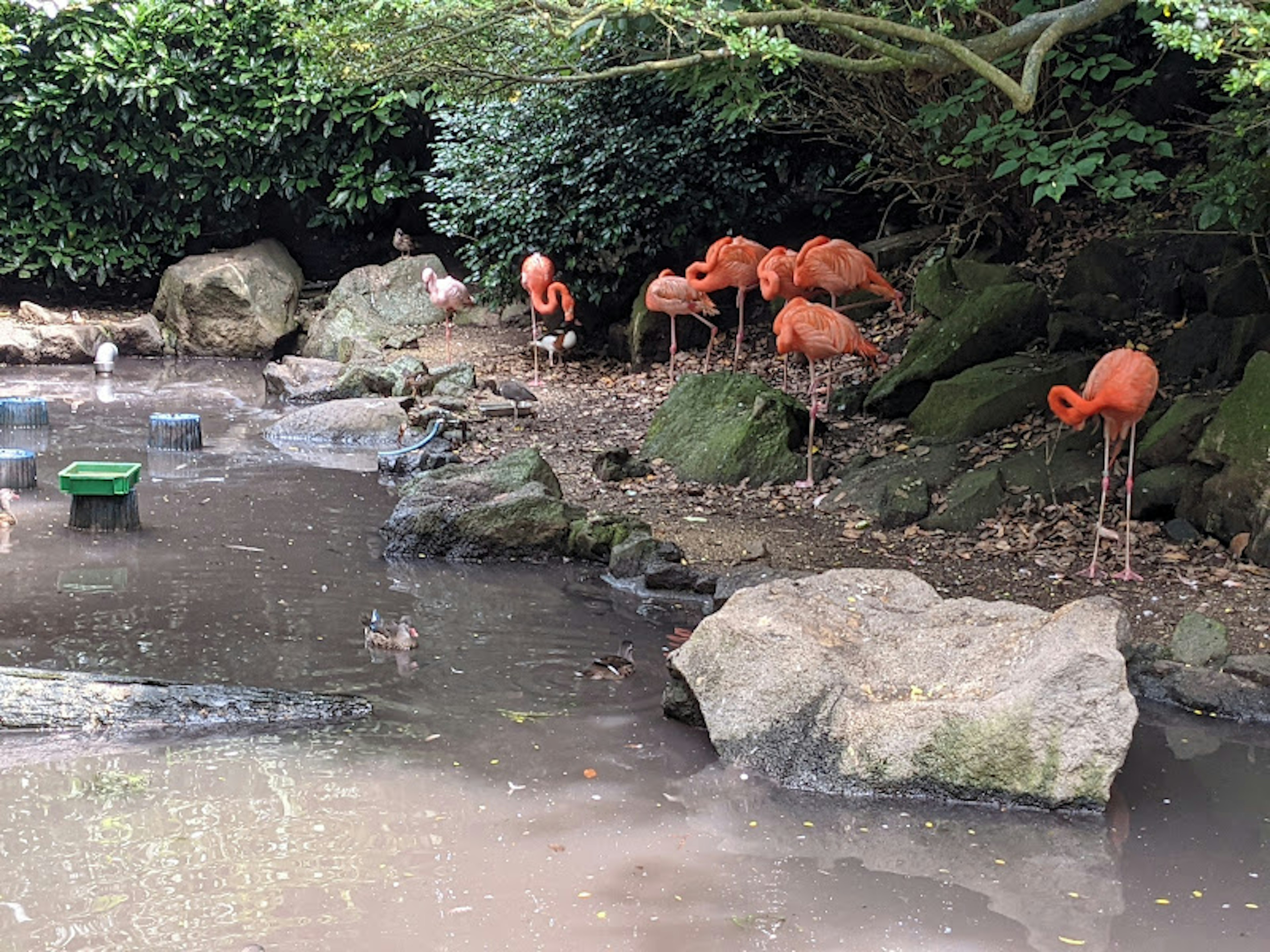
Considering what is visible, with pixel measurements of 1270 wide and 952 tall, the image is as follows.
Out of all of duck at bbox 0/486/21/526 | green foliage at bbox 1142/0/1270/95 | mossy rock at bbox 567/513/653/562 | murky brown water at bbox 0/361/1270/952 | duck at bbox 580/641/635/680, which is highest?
green foliage at bbox 1142/0/1270/95

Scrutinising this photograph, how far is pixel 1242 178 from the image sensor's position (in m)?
5.74

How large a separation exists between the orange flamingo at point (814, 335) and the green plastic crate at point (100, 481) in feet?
10.7

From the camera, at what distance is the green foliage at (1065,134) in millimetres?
5564

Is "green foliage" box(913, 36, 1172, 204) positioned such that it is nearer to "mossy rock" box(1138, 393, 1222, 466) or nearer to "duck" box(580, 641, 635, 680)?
"mossy rock" box(1138, 393, 1222, 466)

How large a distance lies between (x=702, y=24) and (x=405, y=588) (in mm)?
2588

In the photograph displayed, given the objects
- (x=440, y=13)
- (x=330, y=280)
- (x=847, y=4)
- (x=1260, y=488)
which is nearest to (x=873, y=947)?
(x=1260, y=488)

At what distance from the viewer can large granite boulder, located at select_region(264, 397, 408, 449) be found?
28.2ft

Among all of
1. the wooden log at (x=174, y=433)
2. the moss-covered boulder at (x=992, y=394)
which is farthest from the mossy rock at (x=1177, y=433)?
the wooden log at (x=174, y=433)

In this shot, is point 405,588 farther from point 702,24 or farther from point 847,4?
point 847,4

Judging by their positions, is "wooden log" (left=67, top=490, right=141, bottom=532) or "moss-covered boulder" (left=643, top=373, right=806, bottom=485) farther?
"moss-covered boulder" (left=643, top=373, right=806, bottom=485)

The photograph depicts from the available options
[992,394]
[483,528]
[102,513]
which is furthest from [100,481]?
[992,394]

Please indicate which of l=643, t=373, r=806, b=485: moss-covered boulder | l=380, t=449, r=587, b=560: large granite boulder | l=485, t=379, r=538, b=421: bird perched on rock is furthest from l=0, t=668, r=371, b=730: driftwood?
l=485, t=379, r=538, b=421: bird perched on rock

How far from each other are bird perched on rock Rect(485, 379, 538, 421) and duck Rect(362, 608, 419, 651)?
3.96m

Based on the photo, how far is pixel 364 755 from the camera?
3875 millimetres
